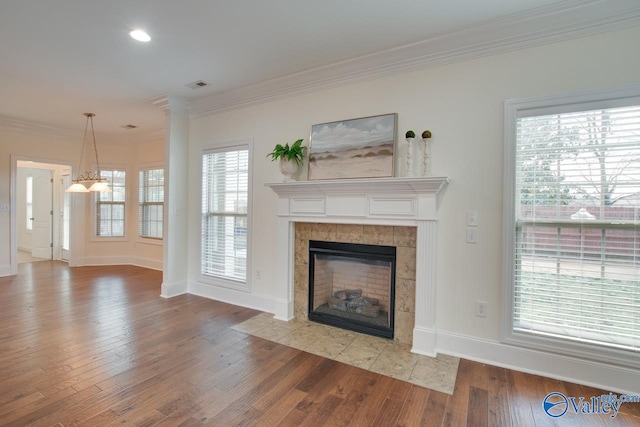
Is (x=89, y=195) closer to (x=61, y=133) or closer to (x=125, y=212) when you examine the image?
(x=125, y=212)

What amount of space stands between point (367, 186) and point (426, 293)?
3.72 ft

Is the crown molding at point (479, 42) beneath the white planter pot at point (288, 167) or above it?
above

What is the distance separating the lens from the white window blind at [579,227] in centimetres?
218

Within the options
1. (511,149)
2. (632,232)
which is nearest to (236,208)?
(511,149)

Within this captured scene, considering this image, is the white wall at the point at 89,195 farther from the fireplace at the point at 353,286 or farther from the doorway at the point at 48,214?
the fireplace at the point at 353,286

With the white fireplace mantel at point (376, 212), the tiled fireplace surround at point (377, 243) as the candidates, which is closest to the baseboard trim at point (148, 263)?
the white fireplace mantel at point (376, 212)

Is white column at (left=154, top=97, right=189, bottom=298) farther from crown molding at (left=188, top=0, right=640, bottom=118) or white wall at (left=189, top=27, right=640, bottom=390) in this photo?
white wall at (left=189, top=27, right=640, bottom=390)

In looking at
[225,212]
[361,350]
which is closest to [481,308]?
[361,350]

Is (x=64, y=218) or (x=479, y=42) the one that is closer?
(x=479, y=42)

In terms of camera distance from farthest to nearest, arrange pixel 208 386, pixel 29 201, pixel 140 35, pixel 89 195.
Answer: pixel 29 201 → pixel 89 195 → pixel 140 35 → pixel 208 386

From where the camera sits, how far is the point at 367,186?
115 inches

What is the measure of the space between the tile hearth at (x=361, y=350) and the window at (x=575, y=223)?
0.71m

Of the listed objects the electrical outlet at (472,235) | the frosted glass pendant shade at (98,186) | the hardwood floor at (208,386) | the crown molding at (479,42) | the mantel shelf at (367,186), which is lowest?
the hardwood floor at (208,386)

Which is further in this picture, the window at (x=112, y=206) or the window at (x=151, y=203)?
Answer: the window at (x=112, y=206)
